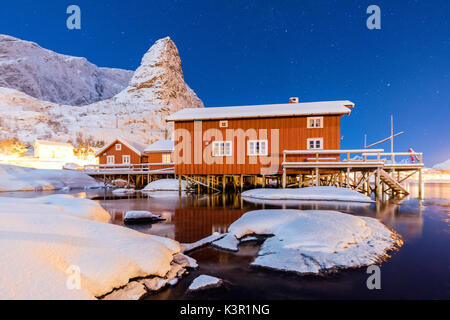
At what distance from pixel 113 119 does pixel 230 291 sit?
92118 millimetres

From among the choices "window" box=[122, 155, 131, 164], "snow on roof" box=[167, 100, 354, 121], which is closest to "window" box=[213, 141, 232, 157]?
"snow on roof" box=[167, 100, 354, 121]

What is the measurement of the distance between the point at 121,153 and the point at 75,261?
33.6m

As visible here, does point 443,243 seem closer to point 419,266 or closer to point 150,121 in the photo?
point 419,266

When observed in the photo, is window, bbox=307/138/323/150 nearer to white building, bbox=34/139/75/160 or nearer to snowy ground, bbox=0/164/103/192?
snowy ground, bbox=0/164/103/192

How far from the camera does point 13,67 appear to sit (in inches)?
4626

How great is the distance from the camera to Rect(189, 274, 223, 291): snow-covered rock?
370cm

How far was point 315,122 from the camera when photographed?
1691 centimetres

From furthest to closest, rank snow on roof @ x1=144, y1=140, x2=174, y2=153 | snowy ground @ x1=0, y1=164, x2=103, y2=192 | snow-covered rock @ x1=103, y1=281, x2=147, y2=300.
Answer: snow on roof @ x1=144, y1=140, x2=174, y2=153
snowy ground @ x1=0, y1=164, x2=103, y2=192
snow-covered rock @ x1=103, y1=281, x2=147, y2=300

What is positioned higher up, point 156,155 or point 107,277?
point 156,155

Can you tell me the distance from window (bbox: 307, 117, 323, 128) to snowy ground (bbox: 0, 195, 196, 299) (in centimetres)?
1519

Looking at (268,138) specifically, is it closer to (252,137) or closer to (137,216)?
(252,137)

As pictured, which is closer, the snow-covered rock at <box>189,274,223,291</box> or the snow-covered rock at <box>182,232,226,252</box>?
the snow-covered rock at <box>189,274,223,291</box>

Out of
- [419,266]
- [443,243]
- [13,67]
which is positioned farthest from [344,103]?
[13,67]

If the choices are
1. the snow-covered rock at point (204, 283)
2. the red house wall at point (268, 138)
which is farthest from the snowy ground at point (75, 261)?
the red house wall at point (268, 138)
